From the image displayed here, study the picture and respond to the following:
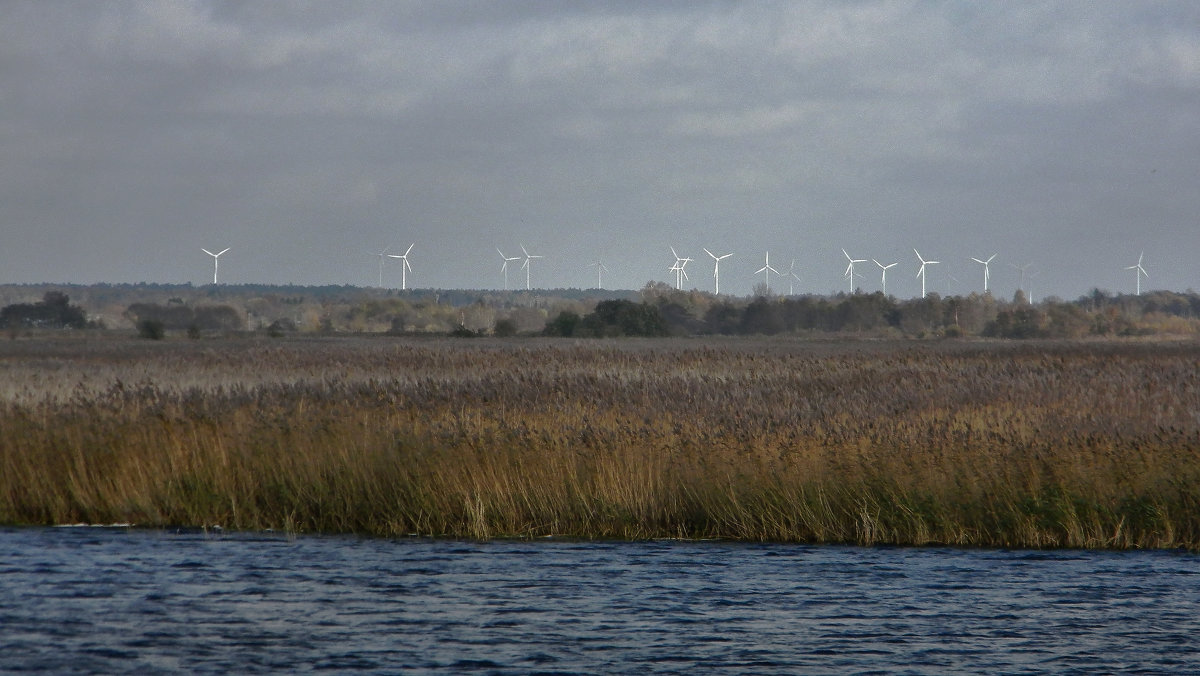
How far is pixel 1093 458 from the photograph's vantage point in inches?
726

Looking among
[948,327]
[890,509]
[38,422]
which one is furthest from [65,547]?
[948,327]

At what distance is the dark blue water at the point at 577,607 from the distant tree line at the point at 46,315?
265ft

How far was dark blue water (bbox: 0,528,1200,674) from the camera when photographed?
40.7ft

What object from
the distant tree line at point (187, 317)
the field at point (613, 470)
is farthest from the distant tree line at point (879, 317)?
the field at point (613, 470)

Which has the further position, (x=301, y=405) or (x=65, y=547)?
(x=301, y=405)

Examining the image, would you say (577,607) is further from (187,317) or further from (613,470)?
(187,317)

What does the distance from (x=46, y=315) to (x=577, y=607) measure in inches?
3551

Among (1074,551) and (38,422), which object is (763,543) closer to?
(1074,551)

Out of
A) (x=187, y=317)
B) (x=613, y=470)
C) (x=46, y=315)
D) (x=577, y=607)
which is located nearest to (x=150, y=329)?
(x=187, y=317)

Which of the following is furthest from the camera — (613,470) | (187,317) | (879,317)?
(879,317)

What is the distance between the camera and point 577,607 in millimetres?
14289

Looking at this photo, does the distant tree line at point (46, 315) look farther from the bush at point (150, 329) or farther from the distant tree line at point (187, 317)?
the bush at point (150, 329)

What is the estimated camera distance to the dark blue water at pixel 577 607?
488 inches

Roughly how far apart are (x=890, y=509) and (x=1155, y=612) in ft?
14.8
